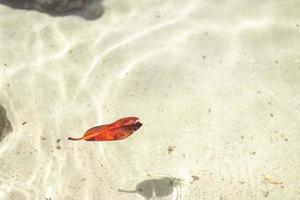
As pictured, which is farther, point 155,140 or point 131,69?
point 131,69

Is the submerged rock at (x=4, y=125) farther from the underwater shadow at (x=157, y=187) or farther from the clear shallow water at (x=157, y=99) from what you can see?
the underwater shadow at (x=157, y=187)

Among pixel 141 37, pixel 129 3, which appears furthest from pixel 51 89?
pixel 129 3

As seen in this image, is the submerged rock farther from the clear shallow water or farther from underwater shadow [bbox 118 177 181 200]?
underwater shadow [bbox 118 177 181 200]

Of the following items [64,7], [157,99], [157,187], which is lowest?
[157,187]

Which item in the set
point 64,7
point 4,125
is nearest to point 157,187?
point 4,125

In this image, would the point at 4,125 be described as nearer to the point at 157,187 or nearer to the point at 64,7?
the point at 157,187

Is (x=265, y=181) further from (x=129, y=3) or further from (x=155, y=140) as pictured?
(x=129, y=3)
